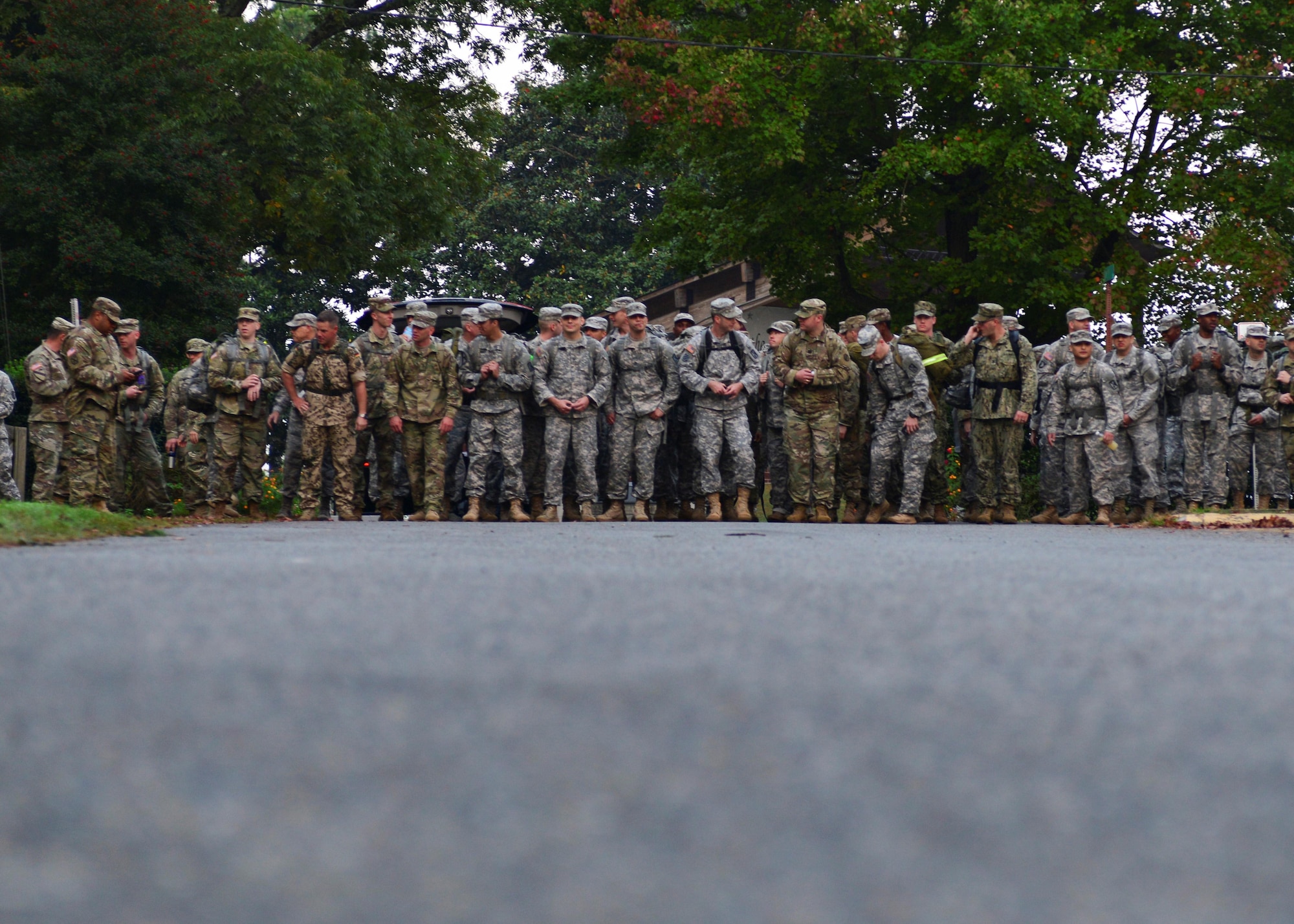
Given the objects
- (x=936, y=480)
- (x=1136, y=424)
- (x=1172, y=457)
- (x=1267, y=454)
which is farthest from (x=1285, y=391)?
(x=936, y=480)

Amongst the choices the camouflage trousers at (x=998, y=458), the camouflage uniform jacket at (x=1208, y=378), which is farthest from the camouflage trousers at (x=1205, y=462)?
the camouflage trousers at (x=998, y=458)

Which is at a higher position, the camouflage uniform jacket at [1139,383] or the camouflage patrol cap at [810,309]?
the camouflage patrol cap at [810,309]

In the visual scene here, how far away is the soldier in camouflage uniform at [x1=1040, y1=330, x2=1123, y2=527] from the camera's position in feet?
50.4

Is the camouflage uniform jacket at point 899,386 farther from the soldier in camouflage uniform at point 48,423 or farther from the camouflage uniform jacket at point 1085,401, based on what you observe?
the soldier in camouflage uniform at point 48,423

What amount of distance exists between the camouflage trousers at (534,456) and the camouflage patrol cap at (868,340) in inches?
134

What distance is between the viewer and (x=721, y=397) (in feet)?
50.7

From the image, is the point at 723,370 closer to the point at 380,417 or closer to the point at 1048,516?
the point at 380,417

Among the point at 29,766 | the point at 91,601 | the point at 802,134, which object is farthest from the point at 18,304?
the point at 29,766

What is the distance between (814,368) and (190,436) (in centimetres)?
756

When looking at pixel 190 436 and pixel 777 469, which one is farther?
pixel 190 436

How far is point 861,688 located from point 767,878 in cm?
120

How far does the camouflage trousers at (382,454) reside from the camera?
51.5ft

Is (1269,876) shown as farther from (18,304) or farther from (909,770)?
(18,304)

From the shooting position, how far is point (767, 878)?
1878 mm
